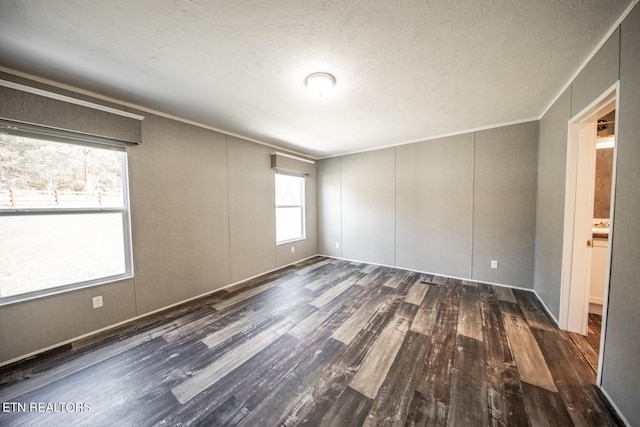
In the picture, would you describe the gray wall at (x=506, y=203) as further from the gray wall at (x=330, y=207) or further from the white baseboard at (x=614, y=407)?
the gray wall at (x=330, y=207)

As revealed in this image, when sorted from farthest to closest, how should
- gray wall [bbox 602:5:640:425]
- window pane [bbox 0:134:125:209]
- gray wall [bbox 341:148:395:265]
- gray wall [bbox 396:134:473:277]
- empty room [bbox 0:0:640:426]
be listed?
gray wall [bbox 341:148:395:265]
gray wall [bbox 396:134:473:277]
window pane [bbox 0:134:125:209]
empty room [bbox 0:0:640:426]
gray wall [bbox 602:5:640:425]

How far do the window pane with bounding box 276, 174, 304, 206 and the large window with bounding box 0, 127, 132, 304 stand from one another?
2.40m

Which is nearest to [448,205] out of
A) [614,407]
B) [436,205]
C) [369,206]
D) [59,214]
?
[436,205]

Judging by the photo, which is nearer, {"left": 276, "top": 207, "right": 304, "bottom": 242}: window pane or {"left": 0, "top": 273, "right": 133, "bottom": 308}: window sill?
{"left": 0, "top": 273, "right": 133, "bottom": 308}: window sill

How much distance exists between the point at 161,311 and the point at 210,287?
25.3 inches

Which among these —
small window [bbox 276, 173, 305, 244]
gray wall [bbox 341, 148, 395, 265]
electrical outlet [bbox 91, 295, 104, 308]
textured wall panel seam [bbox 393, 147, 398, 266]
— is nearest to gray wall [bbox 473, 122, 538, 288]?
textured wall panel seam [bbox 393, 147, 398, 266]

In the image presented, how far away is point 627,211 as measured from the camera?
48.8 inches

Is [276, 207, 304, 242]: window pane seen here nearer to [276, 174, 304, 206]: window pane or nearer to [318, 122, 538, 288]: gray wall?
[276, 174, 304, 206]: window pane

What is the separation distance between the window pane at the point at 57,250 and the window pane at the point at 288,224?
2415 millimetres

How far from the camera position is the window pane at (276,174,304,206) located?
14.2 feet

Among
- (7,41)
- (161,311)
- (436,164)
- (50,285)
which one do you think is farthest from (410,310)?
(7,41)

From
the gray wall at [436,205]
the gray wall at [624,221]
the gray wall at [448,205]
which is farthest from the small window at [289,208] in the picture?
the gray wall at [624,221]

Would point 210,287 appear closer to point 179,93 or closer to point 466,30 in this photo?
point 179,93

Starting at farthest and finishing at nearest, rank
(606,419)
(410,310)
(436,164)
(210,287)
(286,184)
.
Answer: (286,184)
(436,164)
(210,287)
(410,310)
(606,419)
